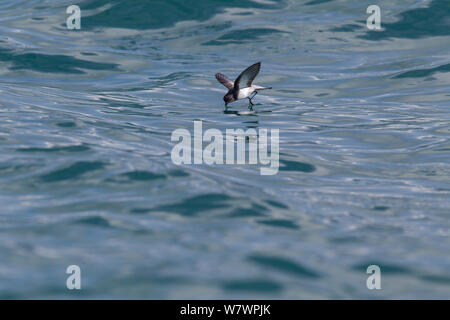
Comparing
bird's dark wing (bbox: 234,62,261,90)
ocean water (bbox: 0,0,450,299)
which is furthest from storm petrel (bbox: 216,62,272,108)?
ocean water (bbox: 0,0,450,299)

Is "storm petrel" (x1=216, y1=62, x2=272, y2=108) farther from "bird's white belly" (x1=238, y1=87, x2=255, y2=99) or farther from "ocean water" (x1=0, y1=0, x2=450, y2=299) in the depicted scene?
"ocean water" (x1=0, y1=0, x2=450, y2=299)

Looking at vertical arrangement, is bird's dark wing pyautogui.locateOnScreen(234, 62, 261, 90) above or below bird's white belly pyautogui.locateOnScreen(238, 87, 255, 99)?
above

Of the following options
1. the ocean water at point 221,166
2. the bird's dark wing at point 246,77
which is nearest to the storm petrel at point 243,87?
the bird's dark wing at point 246,77

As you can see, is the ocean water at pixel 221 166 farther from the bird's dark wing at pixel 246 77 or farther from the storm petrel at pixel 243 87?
the bird's dark wing at pixel 246 77

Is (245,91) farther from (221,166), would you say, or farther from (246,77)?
(221,166)

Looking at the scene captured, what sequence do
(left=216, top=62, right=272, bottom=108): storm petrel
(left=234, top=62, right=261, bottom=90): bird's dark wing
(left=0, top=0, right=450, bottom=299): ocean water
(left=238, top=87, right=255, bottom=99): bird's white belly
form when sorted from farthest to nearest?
(left=238, top=87, right=255, bottom=99): bird's white belly < (left=216, top=62, right=272, bottom=108): storm petrel < (left=234, top=62, right=261, bottom=90): bird's dark wing < (left=0, top=0, right=450, bottom=299): ocean water

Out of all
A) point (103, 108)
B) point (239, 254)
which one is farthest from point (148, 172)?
point (103, 108)
